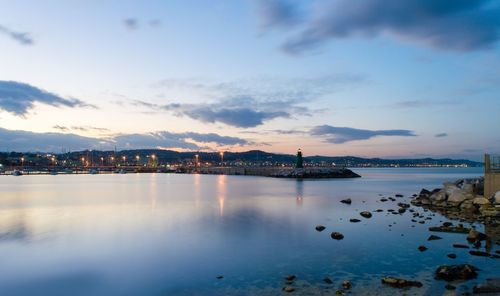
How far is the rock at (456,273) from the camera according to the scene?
12.0 meters

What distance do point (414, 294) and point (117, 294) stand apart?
366 inches

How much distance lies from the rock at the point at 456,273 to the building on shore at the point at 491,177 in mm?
19268

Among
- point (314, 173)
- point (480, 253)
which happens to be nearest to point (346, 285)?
point (480, 253)

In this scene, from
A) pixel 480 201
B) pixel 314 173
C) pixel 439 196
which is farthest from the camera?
pixel 314 173

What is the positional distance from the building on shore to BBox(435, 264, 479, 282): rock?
1927cm

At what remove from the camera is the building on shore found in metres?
27.9

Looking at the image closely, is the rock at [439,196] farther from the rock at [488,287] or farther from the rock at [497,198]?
the rock at [488,287]

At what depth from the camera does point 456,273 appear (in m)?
12.1

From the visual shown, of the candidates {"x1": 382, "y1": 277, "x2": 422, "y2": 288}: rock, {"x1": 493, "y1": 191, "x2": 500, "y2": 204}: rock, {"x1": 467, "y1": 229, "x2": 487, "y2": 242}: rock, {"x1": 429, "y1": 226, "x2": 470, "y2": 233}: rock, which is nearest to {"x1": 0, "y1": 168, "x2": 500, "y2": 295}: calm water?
{"x1": 382, "y1": 277, "x2": 422, "y2": 288}: rock

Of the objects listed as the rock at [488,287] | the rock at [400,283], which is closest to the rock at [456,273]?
the rock at [400,283]

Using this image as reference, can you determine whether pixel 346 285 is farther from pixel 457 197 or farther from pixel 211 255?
pixel 457 197

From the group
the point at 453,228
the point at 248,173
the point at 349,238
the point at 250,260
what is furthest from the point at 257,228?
the point at 248,173

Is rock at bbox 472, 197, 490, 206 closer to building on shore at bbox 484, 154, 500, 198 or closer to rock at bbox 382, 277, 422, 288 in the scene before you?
building on shore at bbox 484, 154, 500, 198

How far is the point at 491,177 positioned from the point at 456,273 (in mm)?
20229
